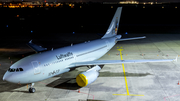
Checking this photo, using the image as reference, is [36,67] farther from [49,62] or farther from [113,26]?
[113,26]

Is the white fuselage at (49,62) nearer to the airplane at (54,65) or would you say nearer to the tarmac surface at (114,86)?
the airplane at (54,65)

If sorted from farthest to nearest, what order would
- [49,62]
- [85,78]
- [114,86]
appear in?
[114,86] < [49,62] < [85,78]

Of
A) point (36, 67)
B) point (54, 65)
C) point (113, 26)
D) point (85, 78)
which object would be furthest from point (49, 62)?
point (113, 26)

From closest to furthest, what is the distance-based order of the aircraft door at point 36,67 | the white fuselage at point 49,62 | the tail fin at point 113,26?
1. the white fuselage at point 49,62
2. the aircraft door at point 36,67
3. the tail fin at point 113,26

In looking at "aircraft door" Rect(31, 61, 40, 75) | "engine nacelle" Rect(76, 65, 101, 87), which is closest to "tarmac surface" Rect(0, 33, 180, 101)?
"engine nacelle" Rect(76, 65, 101, 87)

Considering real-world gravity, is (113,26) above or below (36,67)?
above

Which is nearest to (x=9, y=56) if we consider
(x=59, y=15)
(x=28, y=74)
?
(x=28, y=74)

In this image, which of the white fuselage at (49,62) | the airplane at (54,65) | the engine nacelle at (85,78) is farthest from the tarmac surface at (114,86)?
the white fuselage at (49,62)

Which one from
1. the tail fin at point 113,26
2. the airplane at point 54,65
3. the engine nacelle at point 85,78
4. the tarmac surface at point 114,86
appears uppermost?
the tail fin at point 113,26

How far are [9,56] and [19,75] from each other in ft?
59.7

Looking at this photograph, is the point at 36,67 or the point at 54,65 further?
the point at 54,65

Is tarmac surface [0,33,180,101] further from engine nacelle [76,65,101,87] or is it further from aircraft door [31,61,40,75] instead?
aircraft door [31,61,40,75]

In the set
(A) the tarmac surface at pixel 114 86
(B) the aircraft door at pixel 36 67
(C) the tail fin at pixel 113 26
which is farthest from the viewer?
(C) the tail fin at pixel 113 26

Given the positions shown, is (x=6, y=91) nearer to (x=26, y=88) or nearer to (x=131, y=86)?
(x=26, y=88)
